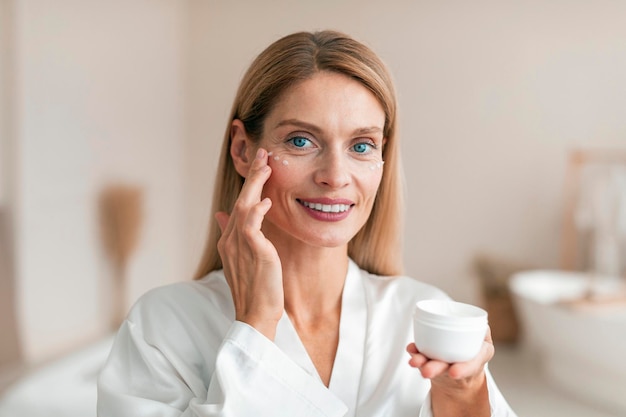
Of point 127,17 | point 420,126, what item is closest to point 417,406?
point 420,126

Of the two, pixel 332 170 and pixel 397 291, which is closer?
pixel 332 170

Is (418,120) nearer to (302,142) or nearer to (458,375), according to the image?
(302,142)

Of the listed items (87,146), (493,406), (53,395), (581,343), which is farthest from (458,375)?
(87,146)

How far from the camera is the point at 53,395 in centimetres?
217

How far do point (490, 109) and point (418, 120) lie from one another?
16.2 inches

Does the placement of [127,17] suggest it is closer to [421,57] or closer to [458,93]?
[421,57]

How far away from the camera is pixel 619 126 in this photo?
362cm

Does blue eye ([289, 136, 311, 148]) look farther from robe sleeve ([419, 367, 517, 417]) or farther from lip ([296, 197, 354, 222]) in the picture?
robe sleeve ([419, 367, 517, 417])

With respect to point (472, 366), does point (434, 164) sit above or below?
below

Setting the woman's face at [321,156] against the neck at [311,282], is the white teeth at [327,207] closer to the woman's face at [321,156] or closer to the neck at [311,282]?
the woman's face at [321,156]

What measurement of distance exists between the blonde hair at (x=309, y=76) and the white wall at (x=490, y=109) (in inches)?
90.6

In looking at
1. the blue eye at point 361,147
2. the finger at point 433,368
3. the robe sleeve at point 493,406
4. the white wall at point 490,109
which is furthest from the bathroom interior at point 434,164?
the finger at point 433,368

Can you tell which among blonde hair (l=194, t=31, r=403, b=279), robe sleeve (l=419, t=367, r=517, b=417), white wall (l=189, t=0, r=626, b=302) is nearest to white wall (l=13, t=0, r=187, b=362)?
white wall (l=189, t=0, r=626, b=302)

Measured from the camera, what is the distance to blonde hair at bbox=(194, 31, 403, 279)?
47.1 inches
